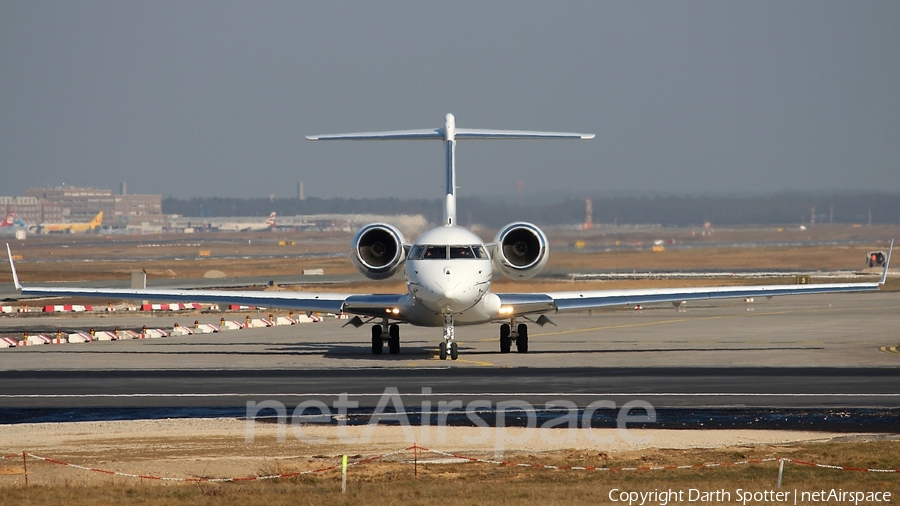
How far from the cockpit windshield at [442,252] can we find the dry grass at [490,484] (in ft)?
45.8

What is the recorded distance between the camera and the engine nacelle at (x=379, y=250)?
31.2 meters

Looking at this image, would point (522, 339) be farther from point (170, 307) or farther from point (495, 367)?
point (170, 307)

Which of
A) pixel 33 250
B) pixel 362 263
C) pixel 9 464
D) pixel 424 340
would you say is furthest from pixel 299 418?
pixel 33 250

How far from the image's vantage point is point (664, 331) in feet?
130

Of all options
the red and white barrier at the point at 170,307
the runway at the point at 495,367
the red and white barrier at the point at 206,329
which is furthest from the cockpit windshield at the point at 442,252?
the red and white barrier at the point at 170,307

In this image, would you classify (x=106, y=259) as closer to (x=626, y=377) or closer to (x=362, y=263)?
(x=362, y=263)

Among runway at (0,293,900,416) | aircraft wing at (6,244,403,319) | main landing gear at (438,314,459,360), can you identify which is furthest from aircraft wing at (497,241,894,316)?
aircraft wing at (6,244,403,319)

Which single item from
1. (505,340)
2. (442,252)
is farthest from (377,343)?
(442,252)

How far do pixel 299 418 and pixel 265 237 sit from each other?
154 meters

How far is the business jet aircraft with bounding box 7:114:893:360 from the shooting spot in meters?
28.9

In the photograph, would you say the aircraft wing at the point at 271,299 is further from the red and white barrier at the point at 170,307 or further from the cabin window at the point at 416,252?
the red and white barrier at the point at 170,307

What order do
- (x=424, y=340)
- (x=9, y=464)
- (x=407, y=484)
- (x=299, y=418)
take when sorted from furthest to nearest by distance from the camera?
(x=424, y=340), (x=299, y=418), (x=9, y=464), (x=407, y=484)

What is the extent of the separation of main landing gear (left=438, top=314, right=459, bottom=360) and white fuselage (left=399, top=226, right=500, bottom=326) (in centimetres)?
24

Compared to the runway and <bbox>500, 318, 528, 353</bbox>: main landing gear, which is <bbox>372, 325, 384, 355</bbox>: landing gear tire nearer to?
the runway
